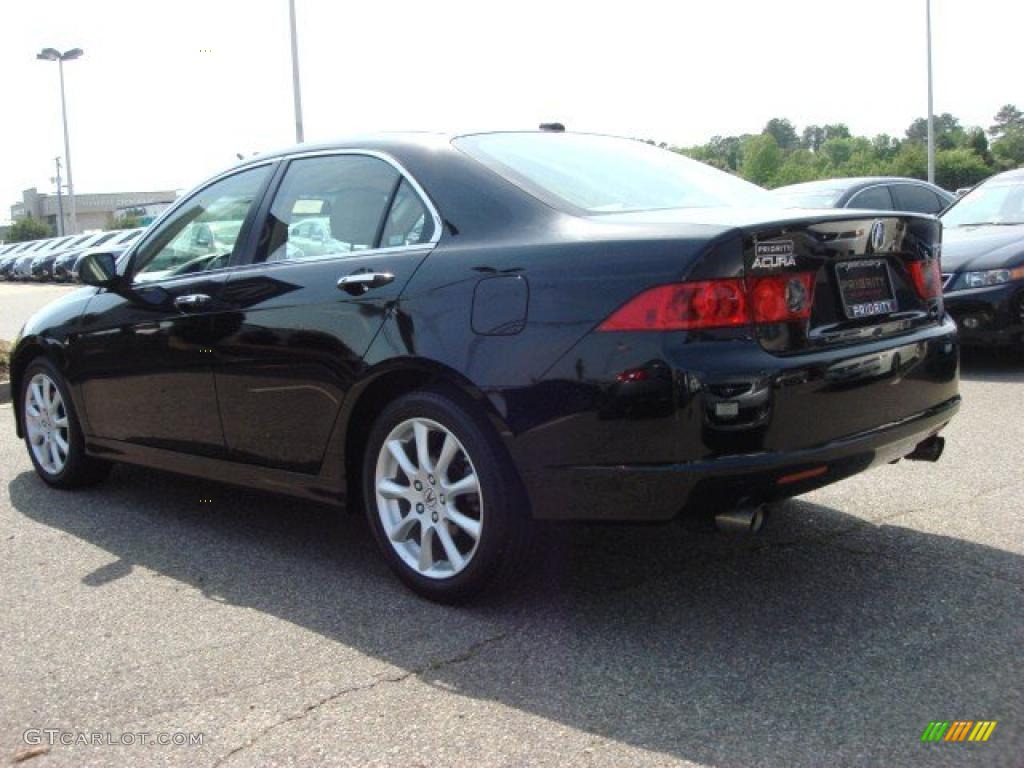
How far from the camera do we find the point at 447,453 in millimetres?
3652

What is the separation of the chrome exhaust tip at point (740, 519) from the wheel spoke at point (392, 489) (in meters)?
1.15

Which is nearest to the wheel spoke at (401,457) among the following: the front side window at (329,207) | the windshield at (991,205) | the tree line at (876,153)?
the front side window at (329,207)

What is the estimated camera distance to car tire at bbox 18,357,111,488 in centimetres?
562

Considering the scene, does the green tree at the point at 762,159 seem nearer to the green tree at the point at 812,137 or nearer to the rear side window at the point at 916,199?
the green tree at the point at 812,137

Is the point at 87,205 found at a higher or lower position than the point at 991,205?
higher

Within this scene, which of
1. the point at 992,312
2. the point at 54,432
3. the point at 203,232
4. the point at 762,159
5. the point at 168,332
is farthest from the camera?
the point at 762,159

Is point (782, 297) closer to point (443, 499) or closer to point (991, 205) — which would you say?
point (443, 499)

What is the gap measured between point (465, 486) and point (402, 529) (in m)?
0.39

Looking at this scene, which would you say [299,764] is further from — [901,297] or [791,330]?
[901,297]

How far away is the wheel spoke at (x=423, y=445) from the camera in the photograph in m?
3.73

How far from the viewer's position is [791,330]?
3273mm

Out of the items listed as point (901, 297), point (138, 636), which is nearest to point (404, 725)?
point (138, 636)

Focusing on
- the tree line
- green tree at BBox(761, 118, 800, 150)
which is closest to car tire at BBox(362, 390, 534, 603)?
the tree line

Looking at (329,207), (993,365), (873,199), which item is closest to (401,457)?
(329,207)
